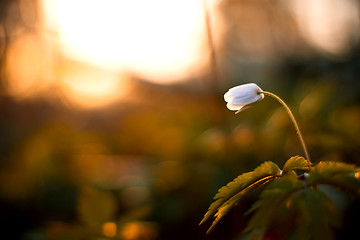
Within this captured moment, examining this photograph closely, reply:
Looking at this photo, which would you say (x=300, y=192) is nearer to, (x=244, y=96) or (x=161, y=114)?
(x=244, y=96)

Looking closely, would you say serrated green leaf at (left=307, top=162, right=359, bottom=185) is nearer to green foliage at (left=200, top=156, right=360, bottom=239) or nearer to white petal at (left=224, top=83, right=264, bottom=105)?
green foliage at (left=200, top=156, right=360, bottom=239)

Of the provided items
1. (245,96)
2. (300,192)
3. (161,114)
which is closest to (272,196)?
(300,192)

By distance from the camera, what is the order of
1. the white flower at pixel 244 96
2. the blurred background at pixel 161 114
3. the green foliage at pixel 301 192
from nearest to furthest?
the green foliage at pixel 301 192 → the white flower at pixel 244 96 → the blurred background at pixel 161 114

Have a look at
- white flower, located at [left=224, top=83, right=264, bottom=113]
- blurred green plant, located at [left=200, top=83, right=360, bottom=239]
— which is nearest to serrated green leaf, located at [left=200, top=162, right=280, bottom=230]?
blurred green plant, located at [left=200, top=83, right=360, bottom=239]

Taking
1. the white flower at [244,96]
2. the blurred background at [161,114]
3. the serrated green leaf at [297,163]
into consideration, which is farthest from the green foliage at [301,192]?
the blurred background at [161,114]

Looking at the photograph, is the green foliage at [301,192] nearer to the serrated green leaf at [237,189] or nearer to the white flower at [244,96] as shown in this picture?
the serrated green leaf at [237,189]

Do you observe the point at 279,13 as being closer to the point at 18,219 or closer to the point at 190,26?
the point at 190,26
